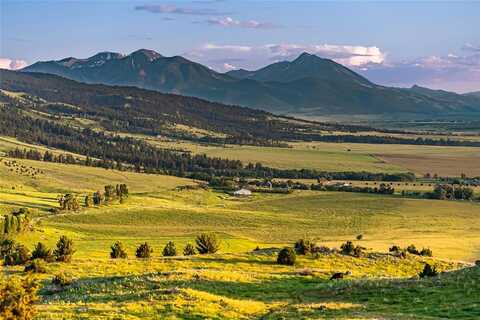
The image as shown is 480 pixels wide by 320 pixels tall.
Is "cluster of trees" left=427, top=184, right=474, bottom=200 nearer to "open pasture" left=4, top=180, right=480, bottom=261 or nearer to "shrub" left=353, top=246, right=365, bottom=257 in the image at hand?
"open pasture" left=4, top=180, right=480, bottom=261

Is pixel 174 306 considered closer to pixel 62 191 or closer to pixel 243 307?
pixel 243 307

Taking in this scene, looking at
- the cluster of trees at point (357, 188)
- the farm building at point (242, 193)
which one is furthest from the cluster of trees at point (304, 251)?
the cluster of trees at point (357, 188)

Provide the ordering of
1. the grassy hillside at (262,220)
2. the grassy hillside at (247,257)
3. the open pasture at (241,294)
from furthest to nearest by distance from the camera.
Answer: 1. the grassy hillside at (262,220)
2. the grassy hillside at (247,257)
3. the open pasture at (241,294)

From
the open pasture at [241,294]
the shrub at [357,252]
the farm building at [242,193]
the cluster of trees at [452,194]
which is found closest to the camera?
the open pasture at [241,294]

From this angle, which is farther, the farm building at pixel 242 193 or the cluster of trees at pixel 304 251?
the farm building at pixel 242 193

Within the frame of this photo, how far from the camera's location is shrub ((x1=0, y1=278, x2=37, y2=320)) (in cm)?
2481

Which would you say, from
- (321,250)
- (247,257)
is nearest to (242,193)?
(321,250)

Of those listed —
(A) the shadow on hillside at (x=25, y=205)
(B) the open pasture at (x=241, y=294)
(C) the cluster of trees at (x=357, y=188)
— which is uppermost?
(B) the open pasture at (x=241, y=294)

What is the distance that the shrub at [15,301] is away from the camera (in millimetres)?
24812

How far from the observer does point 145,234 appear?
105000mm

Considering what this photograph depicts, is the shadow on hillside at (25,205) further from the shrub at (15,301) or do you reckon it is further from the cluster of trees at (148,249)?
the shrub at (15,301)

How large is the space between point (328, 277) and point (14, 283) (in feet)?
96.5

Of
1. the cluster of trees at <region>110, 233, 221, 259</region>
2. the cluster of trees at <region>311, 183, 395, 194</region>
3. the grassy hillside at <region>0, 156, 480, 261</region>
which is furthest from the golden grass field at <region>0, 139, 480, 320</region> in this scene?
the cluster of trees at <region>311, 183, 395, 194</region>

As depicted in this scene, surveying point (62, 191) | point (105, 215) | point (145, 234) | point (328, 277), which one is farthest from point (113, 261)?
point (62, 191)
